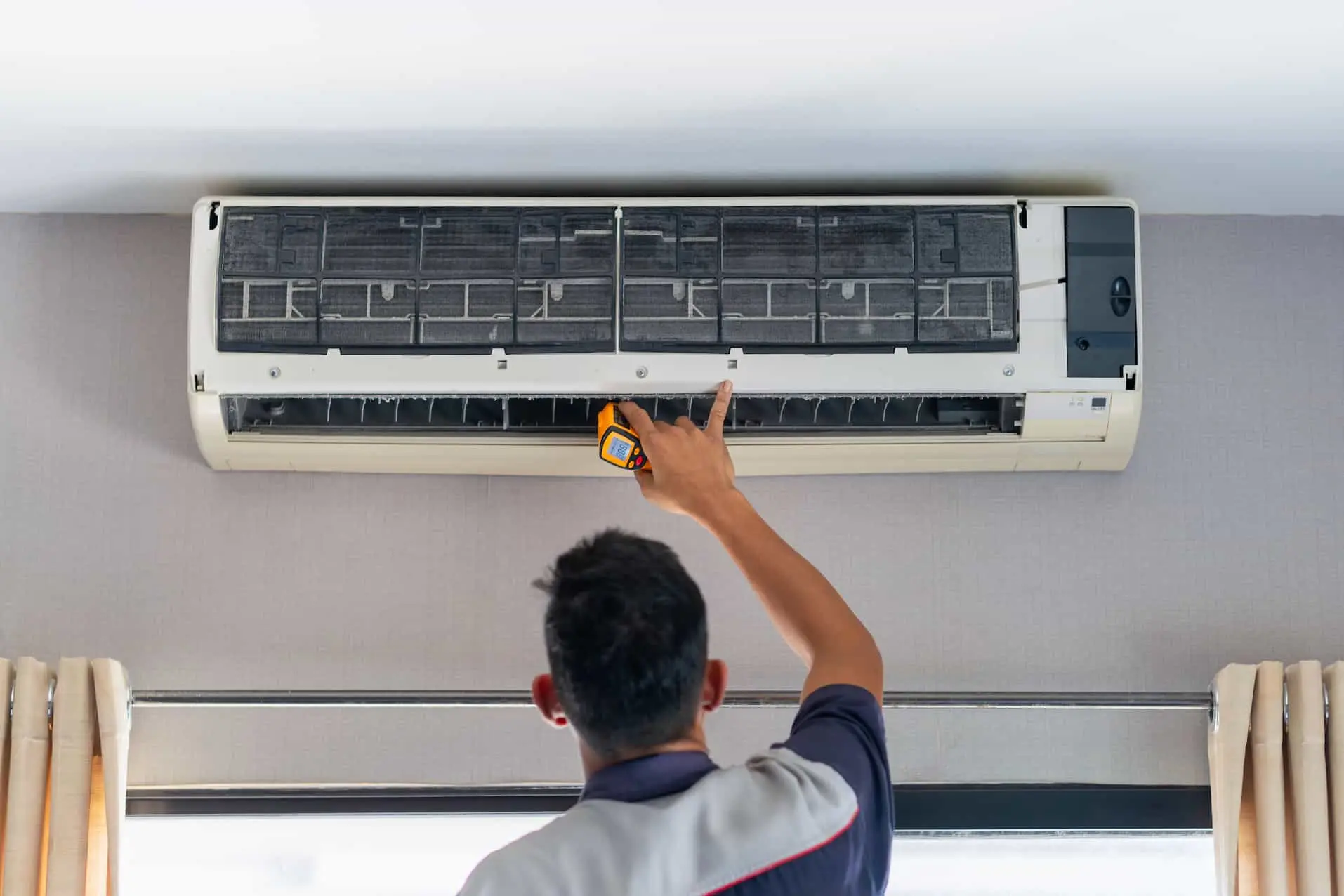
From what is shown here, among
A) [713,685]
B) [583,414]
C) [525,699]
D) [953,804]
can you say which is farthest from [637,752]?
[953,804]

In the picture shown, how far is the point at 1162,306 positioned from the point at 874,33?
800 mm

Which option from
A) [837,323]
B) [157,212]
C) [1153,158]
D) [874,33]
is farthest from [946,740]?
[157,212]

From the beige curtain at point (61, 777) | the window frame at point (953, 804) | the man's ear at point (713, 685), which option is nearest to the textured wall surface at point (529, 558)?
the window frame at point (953, 804)

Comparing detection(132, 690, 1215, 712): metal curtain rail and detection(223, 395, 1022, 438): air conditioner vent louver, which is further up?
detection(223, 395, 1022, 438): air conditioner vent louver

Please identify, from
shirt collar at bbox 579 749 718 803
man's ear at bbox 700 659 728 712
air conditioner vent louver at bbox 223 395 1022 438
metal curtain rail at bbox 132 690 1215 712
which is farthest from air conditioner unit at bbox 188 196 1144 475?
shirt collar at bbox 579 749 718 803

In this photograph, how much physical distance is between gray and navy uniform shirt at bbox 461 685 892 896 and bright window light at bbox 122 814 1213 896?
817mm

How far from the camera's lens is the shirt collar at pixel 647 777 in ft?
3.38

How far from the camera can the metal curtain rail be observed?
162 centimetres

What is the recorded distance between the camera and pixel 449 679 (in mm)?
1807

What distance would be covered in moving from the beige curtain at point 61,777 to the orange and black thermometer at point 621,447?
73 cm

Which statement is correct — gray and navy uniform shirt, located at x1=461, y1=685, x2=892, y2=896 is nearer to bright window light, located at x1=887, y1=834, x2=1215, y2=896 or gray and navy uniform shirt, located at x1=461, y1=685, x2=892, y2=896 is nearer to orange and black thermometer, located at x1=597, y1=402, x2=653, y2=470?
orange and black thermometer, located at x1=597, y1=402, x2=653, y2=470

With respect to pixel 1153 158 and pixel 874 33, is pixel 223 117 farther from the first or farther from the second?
pixel 1153 158

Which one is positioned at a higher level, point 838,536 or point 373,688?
point 838,536

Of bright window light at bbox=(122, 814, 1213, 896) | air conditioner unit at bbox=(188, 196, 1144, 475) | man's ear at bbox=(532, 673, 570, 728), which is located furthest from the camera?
bright window light at bbox=(122, 814, 1213, 896)
